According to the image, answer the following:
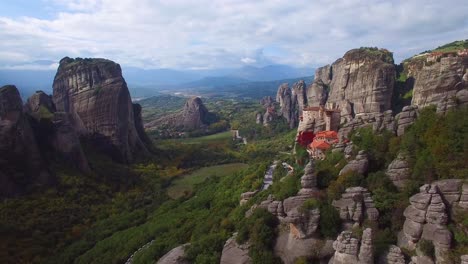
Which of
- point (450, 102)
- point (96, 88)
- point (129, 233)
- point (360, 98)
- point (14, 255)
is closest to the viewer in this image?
point (450, 102)

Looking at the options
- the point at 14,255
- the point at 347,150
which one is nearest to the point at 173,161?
the point at 14,255

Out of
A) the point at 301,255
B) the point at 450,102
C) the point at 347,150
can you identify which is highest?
the point at 450,102

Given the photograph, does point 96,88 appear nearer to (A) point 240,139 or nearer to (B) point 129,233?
(B) point 129,233

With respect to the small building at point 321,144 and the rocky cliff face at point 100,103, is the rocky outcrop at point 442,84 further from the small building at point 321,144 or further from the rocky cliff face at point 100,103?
the rocky cliff face at point 100,103

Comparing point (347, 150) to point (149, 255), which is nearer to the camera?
point (347, 150)

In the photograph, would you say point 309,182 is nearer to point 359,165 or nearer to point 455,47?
point 359,165

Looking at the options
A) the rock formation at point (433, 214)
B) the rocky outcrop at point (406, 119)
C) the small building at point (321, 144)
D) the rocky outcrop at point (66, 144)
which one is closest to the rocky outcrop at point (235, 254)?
the rock formation at point (433, 214)

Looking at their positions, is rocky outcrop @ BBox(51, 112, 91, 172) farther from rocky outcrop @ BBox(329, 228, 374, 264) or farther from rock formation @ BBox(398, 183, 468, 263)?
rock formation @ BBox(398, 183, 468, 263)
